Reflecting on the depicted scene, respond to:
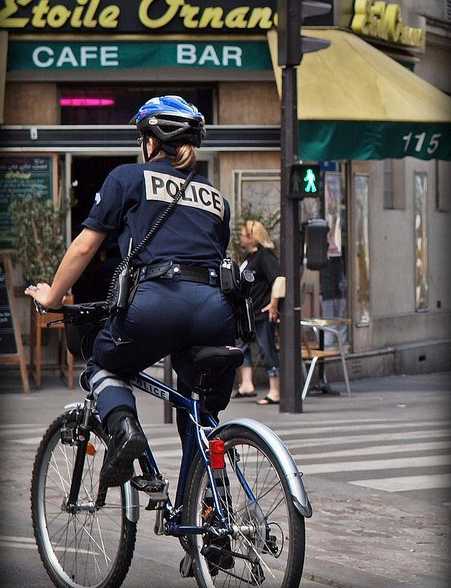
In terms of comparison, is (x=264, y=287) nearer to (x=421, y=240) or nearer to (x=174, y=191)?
(x=421, y=240)

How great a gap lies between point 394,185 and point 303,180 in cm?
736

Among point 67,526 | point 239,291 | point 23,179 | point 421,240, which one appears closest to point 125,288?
point 239,291

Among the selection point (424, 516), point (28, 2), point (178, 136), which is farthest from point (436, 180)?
point (178, 136)

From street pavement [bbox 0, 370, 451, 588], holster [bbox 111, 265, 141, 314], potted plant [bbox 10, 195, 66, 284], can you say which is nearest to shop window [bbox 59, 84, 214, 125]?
potted plant [bbox 10, 195, 66, 284]

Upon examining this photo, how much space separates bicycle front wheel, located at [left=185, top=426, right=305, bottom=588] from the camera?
5.03 meters

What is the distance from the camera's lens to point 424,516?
784cm

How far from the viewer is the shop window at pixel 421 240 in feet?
69.9

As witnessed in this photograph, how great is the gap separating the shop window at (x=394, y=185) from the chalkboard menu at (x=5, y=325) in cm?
667

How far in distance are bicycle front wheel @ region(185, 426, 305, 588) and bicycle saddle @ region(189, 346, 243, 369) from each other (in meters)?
0.24

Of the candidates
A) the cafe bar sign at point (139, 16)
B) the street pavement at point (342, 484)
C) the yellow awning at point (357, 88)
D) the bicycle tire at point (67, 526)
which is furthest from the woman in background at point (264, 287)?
the bicycle tire at point (67, 526)

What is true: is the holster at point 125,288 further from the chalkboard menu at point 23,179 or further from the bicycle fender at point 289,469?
the chalkboard menu at point 23,179

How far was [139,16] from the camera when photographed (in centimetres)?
1644

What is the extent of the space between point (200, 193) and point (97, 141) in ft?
36.2

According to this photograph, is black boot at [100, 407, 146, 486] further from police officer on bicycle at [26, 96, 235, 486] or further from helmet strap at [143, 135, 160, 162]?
helmet strap at [143, 135, 160, 162]
